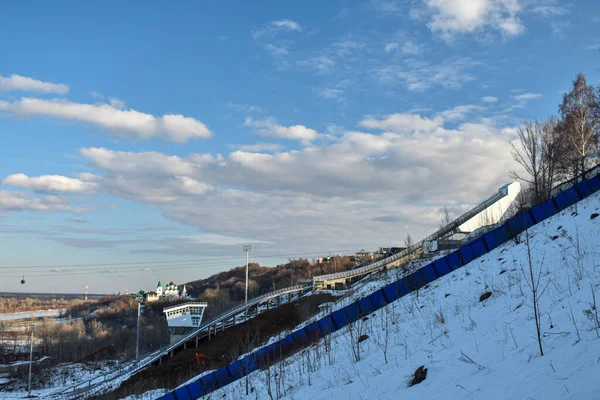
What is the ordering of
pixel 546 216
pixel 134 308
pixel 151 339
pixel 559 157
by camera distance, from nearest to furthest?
pixel 546 216, pixel 559 157, pixel 151 339, pixel 134 308

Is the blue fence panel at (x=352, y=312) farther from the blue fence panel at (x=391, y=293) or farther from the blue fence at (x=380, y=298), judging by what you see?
the blue fence panel at (x=391, y=293)

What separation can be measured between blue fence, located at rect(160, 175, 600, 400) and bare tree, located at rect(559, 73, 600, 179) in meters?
14.7

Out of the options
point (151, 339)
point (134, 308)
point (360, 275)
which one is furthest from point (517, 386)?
point (134, 308)

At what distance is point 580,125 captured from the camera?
128 feet

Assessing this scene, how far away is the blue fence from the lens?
65.2 feet

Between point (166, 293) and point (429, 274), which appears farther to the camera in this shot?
point (166, 293)

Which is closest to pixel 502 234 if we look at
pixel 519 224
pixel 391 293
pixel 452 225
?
pixel 519 224

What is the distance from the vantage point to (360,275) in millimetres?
73562

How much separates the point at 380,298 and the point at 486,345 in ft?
46.1

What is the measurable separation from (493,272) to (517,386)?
1315cm

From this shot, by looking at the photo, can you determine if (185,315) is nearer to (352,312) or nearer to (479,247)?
(352,312)

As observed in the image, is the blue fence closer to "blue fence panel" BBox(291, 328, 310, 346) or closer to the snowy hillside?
"blue fence panel" BBox(291, 328, 310, 346)

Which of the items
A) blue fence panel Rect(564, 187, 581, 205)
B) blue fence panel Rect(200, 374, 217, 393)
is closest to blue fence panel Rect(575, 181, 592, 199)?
blue fence panel Rect(564, 187, 581, 205)

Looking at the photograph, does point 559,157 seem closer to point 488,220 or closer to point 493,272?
point 488,220
